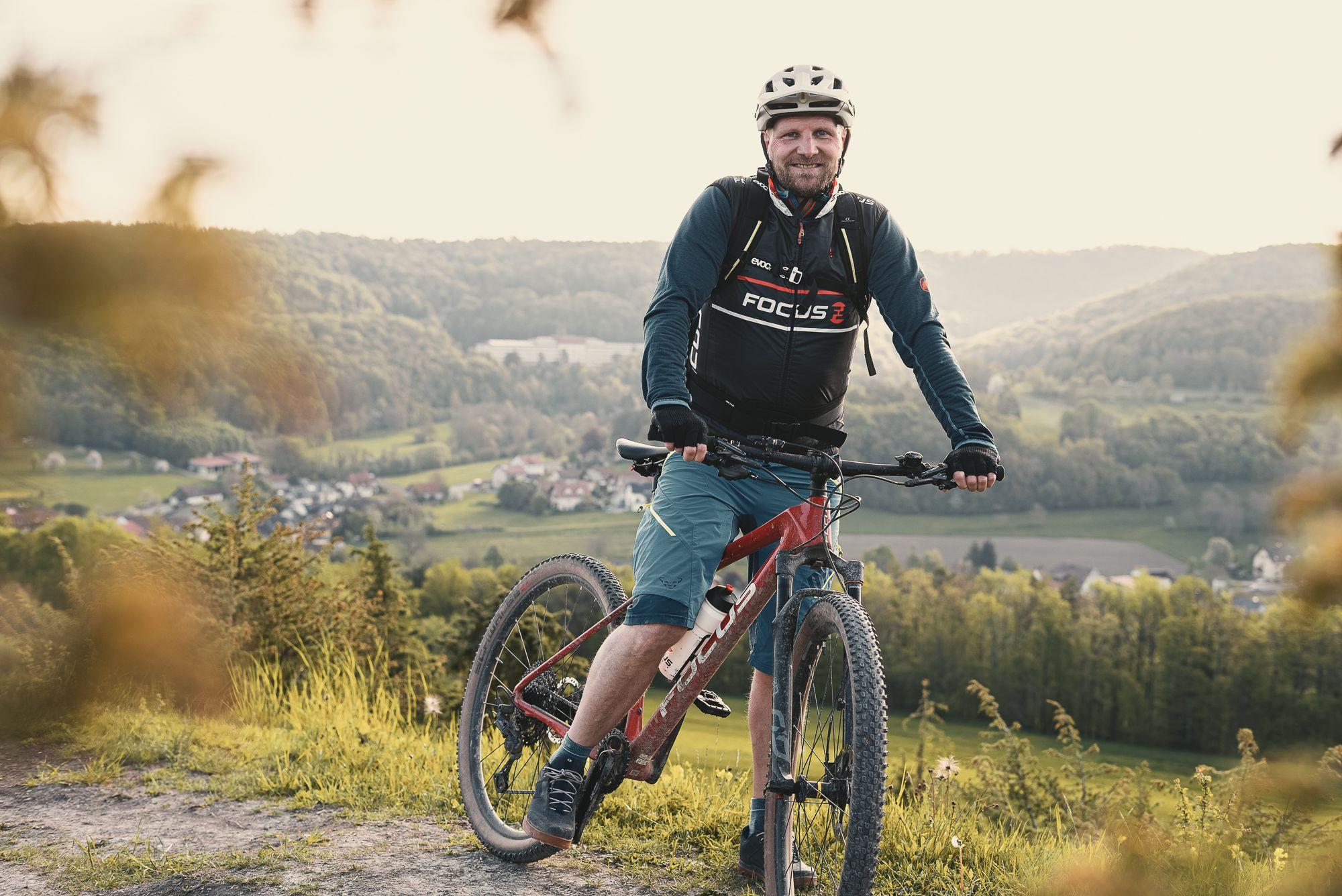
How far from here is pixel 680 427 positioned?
2.47m

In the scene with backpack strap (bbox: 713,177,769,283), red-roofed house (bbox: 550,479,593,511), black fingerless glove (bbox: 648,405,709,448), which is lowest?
red-roofed house (bbox: 550,479,593,511)

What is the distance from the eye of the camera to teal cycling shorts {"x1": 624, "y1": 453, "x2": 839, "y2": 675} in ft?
9.21

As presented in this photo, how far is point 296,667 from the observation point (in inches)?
245

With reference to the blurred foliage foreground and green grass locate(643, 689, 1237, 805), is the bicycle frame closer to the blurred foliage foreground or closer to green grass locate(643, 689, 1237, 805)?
green grass locate(643, 689, 1237, 805)

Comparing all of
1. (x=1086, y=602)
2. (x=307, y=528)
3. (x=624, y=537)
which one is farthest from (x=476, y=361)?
(x=307, y=528)

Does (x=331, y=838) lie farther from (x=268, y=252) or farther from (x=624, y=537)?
(x=624, y=537)

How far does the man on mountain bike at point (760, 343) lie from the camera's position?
109 inches

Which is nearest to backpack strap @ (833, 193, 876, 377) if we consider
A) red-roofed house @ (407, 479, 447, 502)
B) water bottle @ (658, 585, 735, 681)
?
water bottle @ (658, 585, 735, 681)

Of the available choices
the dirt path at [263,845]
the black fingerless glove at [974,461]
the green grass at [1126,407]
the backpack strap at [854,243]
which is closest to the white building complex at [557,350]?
the green grass at [1126,407]

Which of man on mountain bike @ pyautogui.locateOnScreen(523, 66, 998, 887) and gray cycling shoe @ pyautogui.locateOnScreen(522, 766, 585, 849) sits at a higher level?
man on mountain bike @ pyautogui.locateOnScreen(523, 66, 998, 887)

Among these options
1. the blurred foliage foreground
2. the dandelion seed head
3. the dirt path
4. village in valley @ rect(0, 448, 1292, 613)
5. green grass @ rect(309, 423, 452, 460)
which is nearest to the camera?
the blurred foliage foreground

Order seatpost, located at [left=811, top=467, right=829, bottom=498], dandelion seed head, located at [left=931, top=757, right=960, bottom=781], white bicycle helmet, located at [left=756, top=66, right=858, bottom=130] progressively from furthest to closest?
dandelion seed head, located at [left=931, top=757, right=960, bottom=781] → white bicycle helmet, located at [left=756, top=66, right=858, bottom=130] → seatpost, located at [left=811, top=467, right=829, bottom=498]

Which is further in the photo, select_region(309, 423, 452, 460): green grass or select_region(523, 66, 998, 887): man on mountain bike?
select_region(309, 423, 452, 460): green grass

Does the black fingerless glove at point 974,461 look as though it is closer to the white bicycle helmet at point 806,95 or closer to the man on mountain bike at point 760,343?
the man on mountain bike at point 760,343
